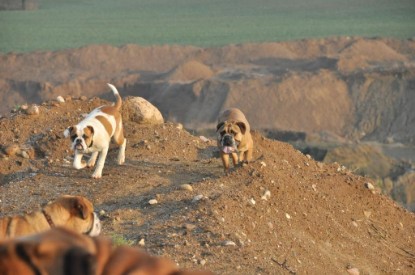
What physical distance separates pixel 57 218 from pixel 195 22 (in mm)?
82336

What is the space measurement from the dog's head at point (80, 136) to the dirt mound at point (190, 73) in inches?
1246

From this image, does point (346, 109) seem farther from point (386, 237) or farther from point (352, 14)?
point (352, 14)

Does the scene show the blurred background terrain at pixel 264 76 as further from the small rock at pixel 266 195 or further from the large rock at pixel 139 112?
the small rock at pixel 266 195

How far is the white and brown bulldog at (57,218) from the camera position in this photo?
6914 millimetres

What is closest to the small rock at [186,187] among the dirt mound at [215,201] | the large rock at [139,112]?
the dirt mound at [215,201]

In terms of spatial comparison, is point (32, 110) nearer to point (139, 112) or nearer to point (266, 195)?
point (139, 112)

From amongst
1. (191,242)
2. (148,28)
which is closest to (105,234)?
(191,242)

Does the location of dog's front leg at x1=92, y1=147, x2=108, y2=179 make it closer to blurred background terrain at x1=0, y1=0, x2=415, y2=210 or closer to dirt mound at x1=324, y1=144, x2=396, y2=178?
blurred background terrain at x1=0, y1=0, x2=415, y2=210

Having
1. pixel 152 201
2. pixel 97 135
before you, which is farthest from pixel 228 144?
pixel 152 201

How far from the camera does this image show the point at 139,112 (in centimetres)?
1533

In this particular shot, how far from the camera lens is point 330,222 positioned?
12109 mm

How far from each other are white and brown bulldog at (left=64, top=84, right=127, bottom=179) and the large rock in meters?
1.87

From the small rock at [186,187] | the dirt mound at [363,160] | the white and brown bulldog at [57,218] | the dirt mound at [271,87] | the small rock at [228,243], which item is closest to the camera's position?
the white and brown bulldog at [57,218]

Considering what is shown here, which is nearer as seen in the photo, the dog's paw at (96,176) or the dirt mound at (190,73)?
the dog's paw at (96,176)
